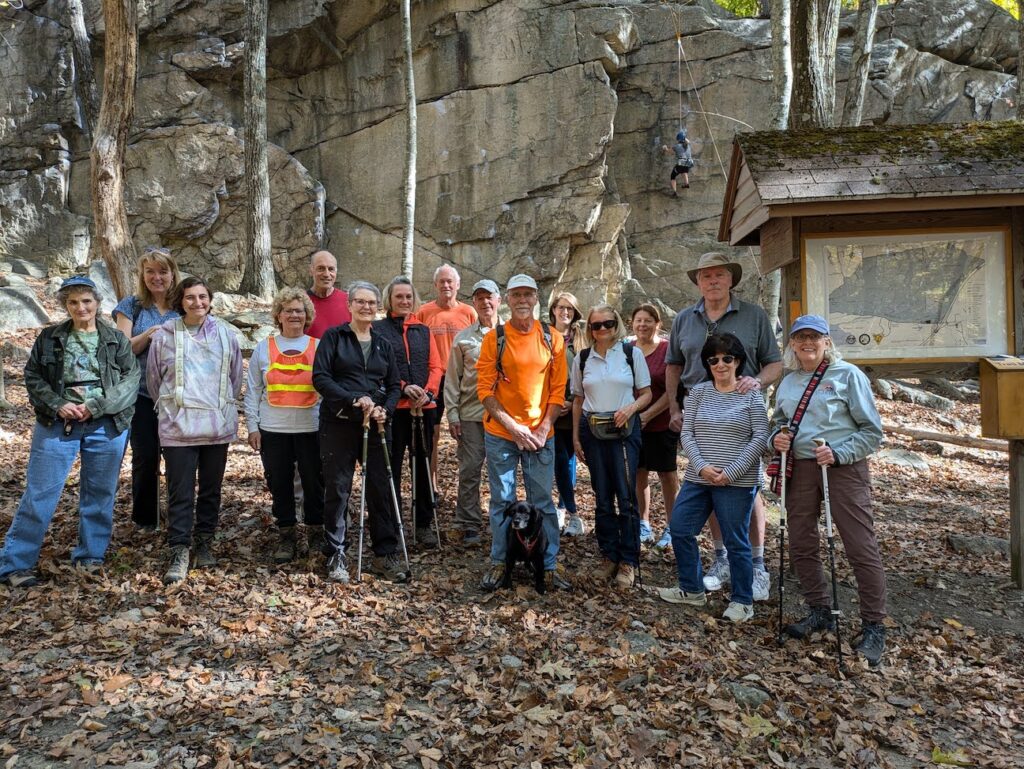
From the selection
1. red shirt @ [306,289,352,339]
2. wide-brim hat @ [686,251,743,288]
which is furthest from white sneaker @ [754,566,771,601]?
red shirt @ [306,289,352,339]

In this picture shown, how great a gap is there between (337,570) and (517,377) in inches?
76.9

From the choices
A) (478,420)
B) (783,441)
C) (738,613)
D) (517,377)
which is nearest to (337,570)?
(478,420)

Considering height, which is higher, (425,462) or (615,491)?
(425,462)

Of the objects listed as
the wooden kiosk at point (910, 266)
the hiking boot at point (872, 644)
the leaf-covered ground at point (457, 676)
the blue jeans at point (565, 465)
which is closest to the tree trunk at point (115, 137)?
the leaf-covered ground at point (457, 676)

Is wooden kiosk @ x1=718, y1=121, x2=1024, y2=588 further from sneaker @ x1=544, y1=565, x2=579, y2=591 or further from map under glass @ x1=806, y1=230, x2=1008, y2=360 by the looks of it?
sneaker @ x1=544, y1=565, x2=579, y2=591

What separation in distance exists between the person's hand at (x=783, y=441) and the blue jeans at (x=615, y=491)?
1.11 metres

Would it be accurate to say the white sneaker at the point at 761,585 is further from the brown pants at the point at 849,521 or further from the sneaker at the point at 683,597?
the brown pants at the point at 849,521

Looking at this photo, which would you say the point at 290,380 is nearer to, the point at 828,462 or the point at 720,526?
the point at 720,526

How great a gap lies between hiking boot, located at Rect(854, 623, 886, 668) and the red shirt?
4.58m

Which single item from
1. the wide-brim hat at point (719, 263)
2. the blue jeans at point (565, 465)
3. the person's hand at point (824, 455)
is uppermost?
the wide-brim hat at point (719, 263)

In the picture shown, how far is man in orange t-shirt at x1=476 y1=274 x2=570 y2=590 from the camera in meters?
5.21

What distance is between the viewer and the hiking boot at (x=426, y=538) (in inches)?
244

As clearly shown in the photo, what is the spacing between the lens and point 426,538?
622 centimetres

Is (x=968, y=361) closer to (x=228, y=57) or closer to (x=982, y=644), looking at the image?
(x=982, y=644)
